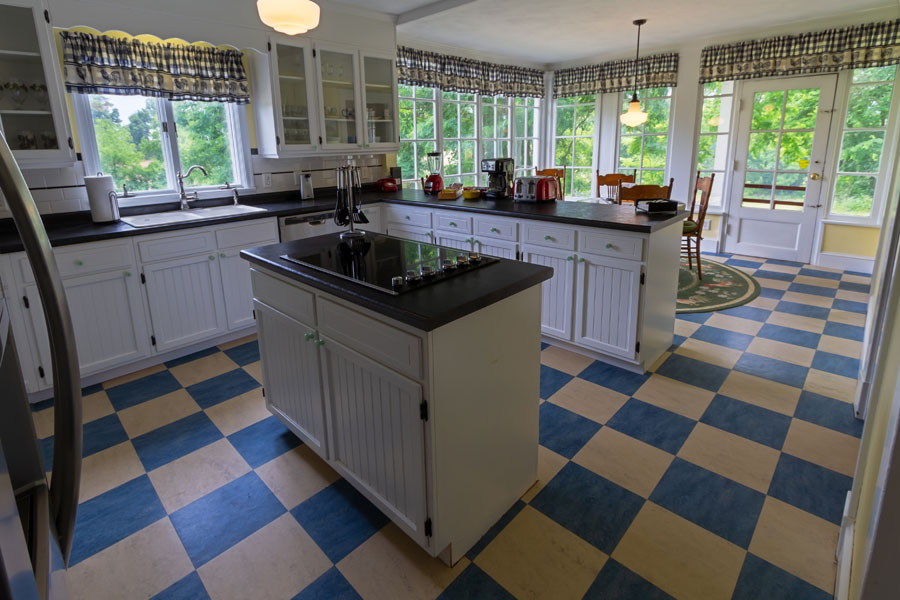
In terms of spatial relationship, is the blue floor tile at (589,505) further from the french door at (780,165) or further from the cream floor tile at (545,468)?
the french door at (780,165)

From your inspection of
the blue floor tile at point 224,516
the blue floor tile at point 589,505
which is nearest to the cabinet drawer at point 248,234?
the blue floor tile at point 224,516

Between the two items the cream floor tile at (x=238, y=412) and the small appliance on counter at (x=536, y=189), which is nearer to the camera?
the cream floor tile at (x=238, y=412)

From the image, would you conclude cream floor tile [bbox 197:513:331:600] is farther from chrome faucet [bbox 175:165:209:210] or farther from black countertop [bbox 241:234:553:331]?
chrome faucet [bbox 175:165:209:210]

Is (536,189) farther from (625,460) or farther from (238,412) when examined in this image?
(238,412)

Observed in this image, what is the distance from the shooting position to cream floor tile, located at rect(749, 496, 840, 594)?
1.60 m

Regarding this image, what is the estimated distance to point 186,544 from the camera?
69.7 inches

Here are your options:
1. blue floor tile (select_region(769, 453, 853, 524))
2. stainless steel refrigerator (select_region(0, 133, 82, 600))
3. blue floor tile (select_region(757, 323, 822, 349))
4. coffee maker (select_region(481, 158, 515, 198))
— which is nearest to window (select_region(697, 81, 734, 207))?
blue floor tile (select_region(757, 323, 822, 349))

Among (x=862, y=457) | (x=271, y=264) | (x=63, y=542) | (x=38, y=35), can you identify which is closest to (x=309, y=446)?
(x=271, y=264)

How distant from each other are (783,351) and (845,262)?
2.61 metres

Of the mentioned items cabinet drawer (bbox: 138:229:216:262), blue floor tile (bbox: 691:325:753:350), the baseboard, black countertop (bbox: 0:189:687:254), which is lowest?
blue floor tile (bbox: 691:325:753:350)

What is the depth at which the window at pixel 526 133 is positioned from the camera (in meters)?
6.49

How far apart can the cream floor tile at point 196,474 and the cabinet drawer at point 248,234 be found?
4.86ft

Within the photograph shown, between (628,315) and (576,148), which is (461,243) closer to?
(628,315)

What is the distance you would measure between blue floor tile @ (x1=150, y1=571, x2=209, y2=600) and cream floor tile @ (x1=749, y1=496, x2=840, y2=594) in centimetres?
183
